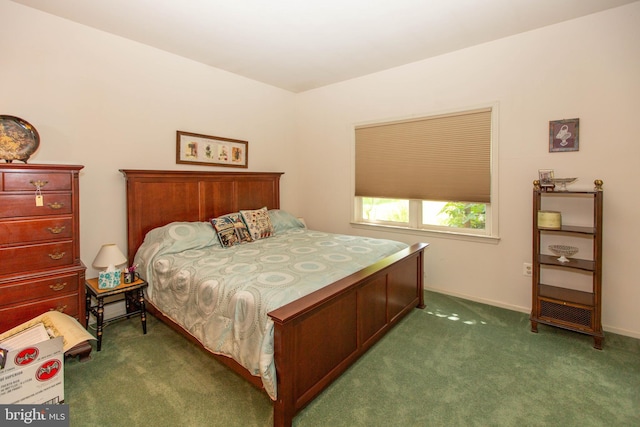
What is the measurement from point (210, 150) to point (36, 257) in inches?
74.0

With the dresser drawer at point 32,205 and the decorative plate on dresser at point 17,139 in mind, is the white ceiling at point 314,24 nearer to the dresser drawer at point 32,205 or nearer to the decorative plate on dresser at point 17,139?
the decorative plate on dresser at point 17,139

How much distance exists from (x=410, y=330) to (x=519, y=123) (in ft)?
6.92

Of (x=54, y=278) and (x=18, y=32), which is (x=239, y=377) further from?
(x=18, y=32)

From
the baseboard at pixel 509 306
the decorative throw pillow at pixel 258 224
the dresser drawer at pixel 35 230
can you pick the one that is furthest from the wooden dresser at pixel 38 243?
the baseboard at pixel 509 306

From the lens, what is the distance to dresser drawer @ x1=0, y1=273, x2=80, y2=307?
2064 millimetres

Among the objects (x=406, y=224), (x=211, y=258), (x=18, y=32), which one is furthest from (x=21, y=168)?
(x=406, y=224)

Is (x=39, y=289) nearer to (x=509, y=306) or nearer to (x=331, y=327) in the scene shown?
(x=331, y=327)

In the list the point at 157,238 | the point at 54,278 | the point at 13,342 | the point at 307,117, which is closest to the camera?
the point at 13,342

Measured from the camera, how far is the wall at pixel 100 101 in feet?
7.89

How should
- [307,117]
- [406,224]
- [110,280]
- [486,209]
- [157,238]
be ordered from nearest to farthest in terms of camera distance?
[110,280], [157,238], [486,209], [406,224], [307,117]

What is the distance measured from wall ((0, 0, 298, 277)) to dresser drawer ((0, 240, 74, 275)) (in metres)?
0.46

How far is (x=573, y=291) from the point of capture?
107 inches

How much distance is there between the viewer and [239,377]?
2.04 meters

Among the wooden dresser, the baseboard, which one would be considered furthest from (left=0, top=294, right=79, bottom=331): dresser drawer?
the baseboard
